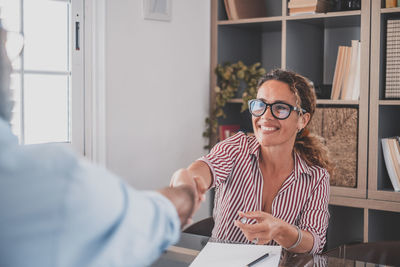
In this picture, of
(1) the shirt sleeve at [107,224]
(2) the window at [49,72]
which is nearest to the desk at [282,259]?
(1) the shirt sleeve at [107,224]

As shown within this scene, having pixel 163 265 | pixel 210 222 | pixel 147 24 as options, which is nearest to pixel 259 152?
pixel 210 222

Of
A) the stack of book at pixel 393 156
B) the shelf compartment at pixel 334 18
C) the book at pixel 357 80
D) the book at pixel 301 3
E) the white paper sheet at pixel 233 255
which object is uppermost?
the book at pixel 301 3

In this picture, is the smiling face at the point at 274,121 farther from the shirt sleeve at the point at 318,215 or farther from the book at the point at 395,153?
the book at the point at 395,153

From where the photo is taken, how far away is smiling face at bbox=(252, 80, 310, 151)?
6.78ft

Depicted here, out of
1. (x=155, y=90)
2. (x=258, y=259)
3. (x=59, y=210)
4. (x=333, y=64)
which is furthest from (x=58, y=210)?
(x=333, y=64)

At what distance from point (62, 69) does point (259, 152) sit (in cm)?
110

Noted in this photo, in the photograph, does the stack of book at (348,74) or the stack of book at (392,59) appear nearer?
the stack of book at (392,59)

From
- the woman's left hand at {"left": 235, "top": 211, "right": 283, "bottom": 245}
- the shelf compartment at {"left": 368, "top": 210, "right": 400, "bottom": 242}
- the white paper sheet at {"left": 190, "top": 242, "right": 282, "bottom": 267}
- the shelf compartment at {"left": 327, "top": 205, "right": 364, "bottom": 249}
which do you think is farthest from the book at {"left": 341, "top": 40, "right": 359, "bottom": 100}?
the white paper sheet at {"left": 190, "top": 242, "right": 282, "bottom": 267}

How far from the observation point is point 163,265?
1551 mm

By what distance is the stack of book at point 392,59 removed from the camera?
9.29 ft

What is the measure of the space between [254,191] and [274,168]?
14 cm

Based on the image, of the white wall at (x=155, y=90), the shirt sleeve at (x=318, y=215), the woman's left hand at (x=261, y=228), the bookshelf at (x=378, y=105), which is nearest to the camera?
the woman's left hand at (x=261, y=228)

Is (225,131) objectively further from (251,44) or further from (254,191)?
(254,191)

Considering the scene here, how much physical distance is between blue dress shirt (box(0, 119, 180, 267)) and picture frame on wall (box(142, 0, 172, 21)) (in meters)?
2.33
